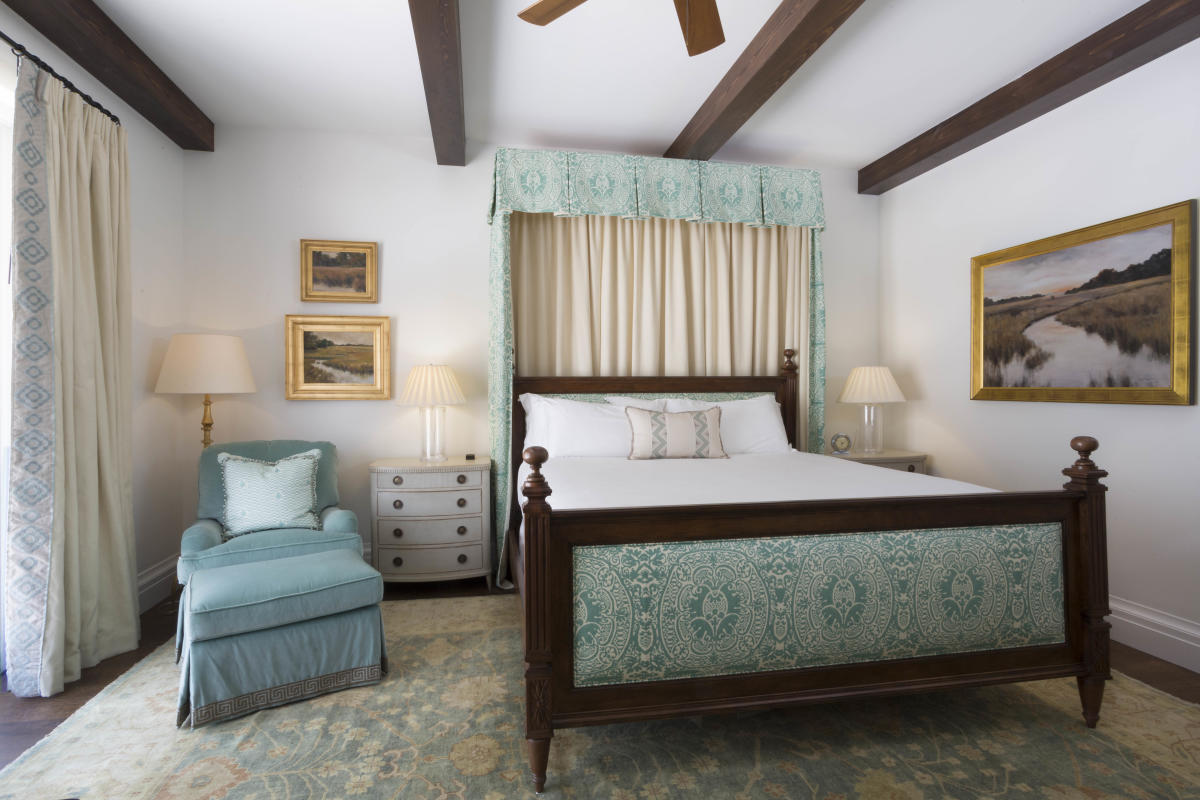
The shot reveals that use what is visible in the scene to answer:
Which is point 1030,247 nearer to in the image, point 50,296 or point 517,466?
point 517,466

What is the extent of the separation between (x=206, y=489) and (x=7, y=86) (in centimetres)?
177

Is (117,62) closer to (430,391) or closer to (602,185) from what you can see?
(430,391)

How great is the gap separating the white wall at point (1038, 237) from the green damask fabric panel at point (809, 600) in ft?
3.76

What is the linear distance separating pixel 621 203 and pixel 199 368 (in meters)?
2.48

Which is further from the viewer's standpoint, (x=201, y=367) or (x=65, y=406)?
(x=201, y=367)

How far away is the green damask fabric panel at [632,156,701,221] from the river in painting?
2.00 metres

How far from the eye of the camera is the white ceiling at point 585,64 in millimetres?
2523

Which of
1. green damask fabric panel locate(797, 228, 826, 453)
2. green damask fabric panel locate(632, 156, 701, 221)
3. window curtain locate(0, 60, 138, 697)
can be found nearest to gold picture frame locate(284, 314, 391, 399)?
window curtain locate(0, 60, 138, 697)

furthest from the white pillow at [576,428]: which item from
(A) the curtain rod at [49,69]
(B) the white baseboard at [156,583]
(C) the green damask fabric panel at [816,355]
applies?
(A) the curtain rod at [49,69]

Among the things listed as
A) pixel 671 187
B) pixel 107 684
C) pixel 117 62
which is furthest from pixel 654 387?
pixel 117 62

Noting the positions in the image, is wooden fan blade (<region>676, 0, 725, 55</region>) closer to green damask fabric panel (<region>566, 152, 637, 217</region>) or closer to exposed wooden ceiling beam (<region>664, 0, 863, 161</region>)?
exposed wooden ceiling beam (<region>664, 0, 863, 161</region>)

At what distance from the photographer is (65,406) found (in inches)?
91.8

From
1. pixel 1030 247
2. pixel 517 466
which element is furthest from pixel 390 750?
pixel 1030 247

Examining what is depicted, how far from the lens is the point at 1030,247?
3230mm
